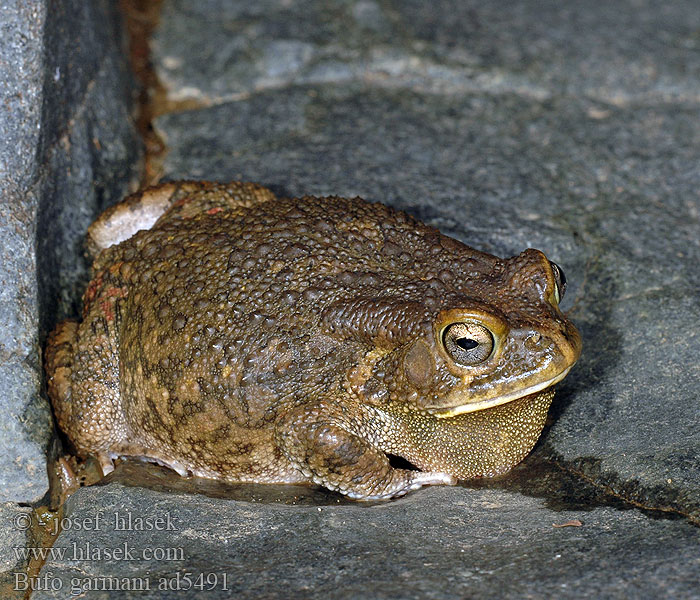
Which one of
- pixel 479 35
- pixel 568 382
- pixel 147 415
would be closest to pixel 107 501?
pixel 147 415

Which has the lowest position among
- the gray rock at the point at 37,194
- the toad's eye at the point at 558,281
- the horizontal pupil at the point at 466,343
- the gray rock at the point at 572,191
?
the gray rock at the point at 572,191

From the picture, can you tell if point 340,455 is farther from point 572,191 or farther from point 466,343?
point 572,191

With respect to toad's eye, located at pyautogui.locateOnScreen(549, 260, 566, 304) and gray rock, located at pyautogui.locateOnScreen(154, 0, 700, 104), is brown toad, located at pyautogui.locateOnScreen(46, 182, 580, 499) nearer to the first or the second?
toad's eye, located at pyautogui.locateOnScreen(549, 260, 566, 304)

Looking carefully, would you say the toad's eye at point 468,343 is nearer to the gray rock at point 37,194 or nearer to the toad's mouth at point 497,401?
the toad's mouth at point 497,401

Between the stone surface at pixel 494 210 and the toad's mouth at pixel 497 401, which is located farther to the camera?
the toad's mouth at pixel 497 401

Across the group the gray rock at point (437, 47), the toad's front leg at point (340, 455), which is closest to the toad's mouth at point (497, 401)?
the toad's front leg at point (340, 455)

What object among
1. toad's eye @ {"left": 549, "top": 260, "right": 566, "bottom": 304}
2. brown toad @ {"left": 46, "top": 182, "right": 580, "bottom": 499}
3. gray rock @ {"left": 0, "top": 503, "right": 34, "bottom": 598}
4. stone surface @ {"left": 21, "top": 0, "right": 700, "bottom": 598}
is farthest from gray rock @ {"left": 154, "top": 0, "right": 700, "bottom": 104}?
gray rock @ {"left": 0, "top": 503, "right": 34, "bottom": 598}

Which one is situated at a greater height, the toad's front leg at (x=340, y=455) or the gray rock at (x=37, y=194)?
the gray rock at (x=37, y=194)
